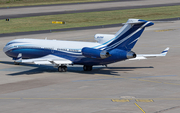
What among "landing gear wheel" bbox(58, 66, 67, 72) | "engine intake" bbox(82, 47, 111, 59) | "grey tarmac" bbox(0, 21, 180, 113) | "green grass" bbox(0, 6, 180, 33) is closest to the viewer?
"grey tarmac" bbox(0, 21, 180, 113)

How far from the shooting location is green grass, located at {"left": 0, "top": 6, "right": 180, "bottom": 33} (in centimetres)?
9300

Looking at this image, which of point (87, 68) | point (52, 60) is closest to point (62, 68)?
point (52, 60)

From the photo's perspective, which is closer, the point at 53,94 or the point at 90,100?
the point at 90,100

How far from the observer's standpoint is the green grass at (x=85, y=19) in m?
93.0

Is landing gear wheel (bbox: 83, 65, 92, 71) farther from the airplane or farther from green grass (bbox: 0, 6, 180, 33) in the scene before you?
green grass (bbox: 0, 6, 180, 33)

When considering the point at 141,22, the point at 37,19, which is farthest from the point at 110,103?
the point at 37,19

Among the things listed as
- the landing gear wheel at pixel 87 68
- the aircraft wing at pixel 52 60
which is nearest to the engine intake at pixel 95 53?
the aircraft wing at pixel 52 60

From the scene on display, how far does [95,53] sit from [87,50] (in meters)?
1.27

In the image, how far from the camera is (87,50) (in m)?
41.8

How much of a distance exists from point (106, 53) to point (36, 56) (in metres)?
11.0

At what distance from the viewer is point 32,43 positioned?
47219mm

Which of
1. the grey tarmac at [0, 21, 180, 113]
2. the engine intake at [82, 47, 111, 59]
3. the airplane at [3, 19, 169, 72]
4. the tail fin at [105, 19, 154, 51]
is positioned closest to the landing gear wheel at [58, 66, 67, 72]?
the airplane at [3, 19, 169, 72]

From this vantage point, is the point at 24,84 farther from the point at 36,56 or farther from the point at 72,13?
the point at 72,13

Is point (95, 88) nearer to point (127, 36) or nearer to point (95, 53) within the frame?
point (95, 53)
